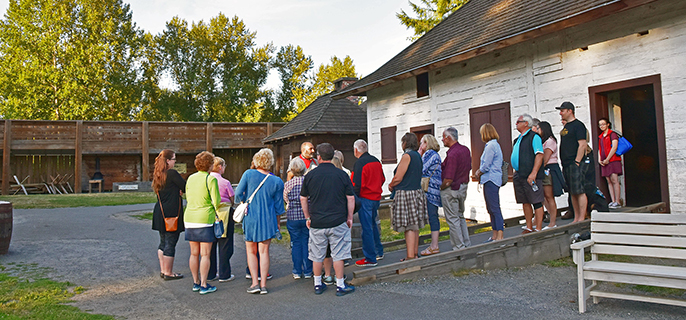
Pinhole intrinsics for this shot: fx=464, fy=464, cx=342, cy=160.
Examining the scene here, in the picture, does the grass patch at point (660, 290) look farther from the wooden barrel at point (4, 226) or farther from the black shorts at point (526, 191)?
the wooden barrel at point (4, 226)

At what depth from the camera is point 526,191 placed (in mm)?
6801

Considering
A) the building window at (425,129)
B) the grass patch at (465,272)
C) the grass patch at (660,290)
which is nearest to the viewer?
Answer: the grass patch at (660,290)

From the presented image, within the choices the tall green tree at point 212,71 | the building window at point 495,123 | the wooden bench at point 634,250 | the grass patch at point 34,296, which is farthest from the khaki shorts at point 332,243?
the tall green tree at point 212,71

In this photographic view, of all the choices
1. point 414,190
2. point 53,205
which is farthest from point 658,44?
point 53,205

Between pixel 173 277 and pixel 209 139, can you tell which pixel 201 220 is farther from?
pixel 209 139

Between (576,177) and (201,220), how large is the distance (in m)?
5.23

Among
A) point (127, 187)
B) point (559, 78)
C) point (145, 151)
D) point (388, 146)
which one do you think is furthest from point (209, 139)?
point (559, 78)

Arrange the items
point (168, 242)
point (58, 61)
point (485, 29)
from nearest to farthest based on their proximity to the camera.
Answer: point (168, 242) < point (485, 29) < point (58, 61)

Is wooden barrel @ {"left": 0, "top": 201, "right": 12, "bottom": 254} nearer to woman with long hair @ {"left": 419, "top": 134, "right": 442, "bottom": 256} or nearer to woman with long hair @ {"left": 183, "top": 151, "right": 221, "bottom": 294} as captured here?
woman with long hair @ {"left": 183, "top": 151, "right": 221, "bottom": 294}

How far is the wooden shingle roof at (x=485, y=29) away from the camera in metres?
8.16

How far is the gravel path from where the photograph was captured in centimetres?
463

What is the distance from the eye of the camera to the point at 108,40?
37094 mm

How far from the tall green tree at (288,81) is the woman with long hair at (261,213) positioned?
131 ft

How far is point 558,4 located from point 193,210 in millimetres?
7927
